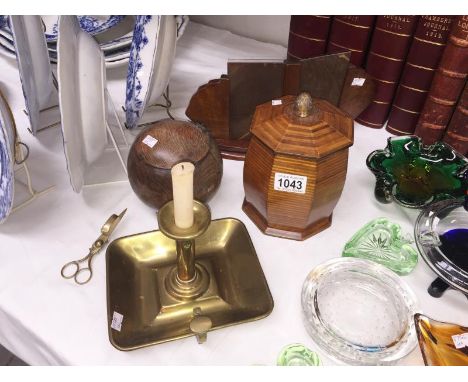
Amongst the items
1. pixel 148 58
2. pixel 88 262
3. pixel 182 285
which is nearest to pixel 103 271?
pixel 88 262

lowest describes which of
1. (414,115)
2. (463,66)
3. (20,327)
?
(20,327)

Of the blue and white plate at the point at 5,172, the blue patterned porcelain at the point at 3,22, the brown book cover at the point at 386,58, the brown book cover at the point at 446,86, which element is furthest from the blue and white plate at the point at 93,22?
the brown book cover at the point at 446,86

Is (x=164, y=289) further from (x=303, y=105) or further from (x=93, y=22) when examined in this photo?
(x=93, y=22)

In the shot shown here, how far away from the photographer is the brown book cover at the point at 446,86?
744mm

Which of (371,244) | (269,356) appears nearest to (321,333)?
(269,356)

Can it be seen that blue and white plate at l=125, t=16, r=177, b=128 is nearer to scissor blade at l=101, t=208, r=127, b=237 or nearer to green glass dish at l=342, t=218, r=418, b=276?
scissor blade at l=101, t=208, r=127, b=237

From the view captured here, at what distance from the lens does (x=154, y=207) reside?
71 centimetres

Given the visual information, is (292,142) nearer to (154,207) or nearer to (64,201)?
(154,207)

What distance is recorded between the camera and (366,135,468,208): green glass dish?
2.43 feet

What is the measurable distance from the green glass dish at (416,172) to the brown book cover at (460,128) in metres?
0.07

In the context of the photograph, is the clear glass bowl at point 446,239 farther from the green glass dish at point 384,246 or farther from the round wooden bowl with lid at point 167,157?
the round wooden bowl with lid at point 167,157

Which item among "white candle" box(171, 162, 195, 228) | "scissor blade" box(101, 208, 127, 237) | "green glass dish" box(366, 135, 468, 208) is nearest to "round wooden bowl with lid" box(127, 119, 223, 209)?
"scissor blade" box(101, 208, 127, 237)

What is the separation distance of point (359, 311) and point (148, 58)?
52 cm

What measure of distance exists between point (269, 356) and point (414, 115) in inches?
22.3
